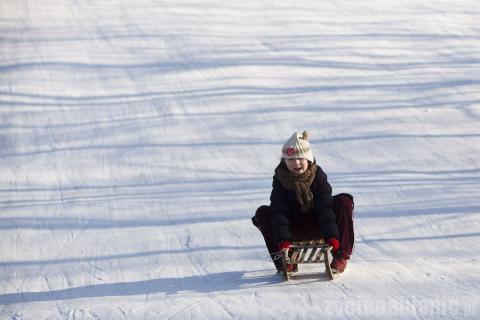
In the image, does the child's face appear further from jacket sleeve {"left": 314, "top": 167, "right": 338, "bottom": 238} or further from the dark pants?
the dark pants

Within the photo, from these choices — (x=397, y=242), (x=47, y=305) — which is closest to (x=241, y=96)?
(x=397, y=242)

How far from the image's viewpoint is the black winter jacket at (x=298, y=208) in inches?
231

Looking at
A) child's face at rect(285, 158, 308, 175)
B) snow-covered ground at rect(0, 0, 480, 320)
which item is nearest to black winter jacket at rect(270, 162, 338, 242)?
child's face at rect(285, 158, 308, 175)

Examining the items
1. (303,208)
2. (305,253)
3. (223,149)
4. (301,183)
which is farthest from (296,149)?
(223,149)

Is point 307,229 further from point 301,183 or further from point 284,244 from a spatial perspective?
point 301,183

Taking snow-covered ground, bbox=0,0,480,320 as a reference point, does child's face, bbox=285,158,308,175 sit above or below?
above

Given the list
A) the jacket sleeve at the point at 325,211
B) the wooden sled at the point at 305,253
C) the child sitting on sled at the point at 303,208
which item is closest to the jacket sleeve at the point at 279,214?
the child sitting on sled at the point at 303,208

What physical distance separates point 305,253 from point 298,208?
318mm

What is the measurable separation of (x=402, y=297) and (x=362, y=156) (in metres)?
3.53

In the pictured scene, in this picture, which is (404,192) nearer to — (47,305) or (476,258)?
(476,258)

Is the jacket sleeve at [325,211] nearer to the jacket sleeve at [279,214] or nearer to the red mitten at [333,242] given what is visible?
the red mitten at [333,242]

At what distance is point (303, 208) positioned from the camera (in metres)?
5.98

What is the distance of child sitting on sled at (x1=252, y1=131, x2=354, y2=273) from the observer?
231 inches

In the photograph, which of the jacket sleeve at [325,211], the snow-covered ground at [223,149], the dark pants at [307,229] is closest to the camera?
the jacket sleeve at [325,211]
